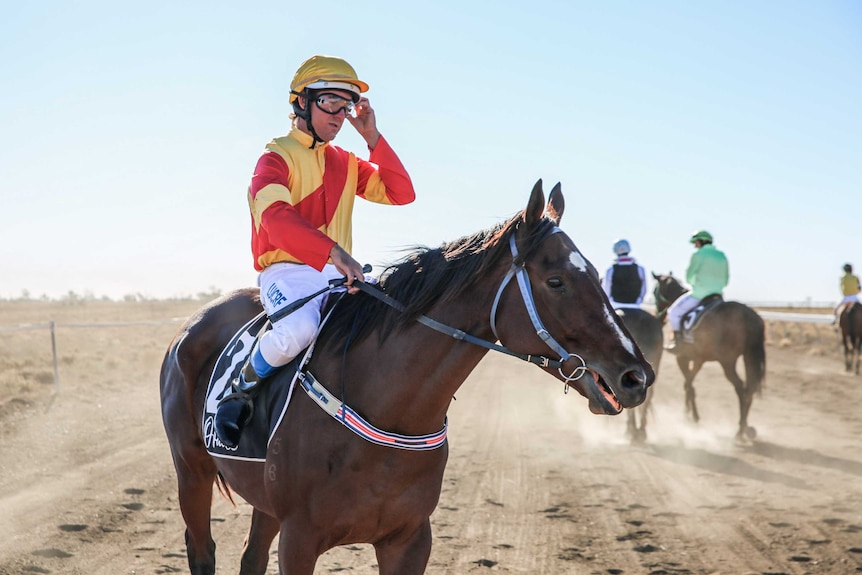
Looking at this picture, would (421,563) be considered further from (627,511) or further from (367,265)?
(627,511)

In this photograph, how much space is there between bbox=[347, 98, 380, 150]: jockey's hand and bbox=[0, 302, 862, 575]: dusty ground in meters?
3.36

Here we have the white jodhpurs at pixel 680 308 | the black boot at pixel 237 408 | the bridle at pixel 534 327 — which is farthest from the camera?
the white jodhpurs at pixel 680 308

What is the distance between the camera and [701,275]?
12.0m

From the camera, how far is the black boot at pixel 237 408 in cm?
363

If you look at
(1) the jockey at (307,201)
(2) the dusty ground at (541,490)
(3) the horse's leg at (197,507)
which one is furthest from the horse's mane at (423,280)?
(2) the dusty ground at (541,490)

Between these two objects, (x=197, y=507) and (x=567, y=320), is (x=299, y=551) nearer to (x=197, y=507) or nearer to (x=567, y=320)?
(x=567, y=320)

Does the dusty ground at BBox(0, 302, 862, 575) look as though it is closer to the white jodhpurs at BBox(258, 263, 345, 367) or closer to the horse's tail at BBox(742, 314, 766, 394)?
the horse's tail at BBox(742, 314, 766, 394)

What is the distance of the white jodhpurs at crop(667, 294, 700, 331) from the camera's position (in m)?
12.4

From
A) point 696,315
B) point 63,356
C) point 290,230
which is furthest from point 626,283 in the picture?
point 63,356

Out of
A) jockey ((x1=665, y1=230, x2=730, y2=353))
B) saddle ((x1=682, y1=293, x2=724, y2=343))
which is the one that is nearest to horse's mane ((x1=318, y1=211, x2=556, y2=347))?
jockey ((x1=665, y1=230, x2=730, y2=353))

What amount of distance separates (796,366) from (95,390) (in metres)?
16.4

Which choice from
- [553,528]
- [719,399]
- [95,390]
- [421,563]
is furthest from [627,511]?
[95,390]

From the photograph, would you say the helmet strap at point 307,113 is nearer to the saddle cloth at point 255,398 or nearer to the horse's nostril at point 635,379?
the saddle cloth at point 255,398

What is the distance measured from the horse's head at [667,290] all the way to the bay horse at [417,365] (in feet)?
35.9
